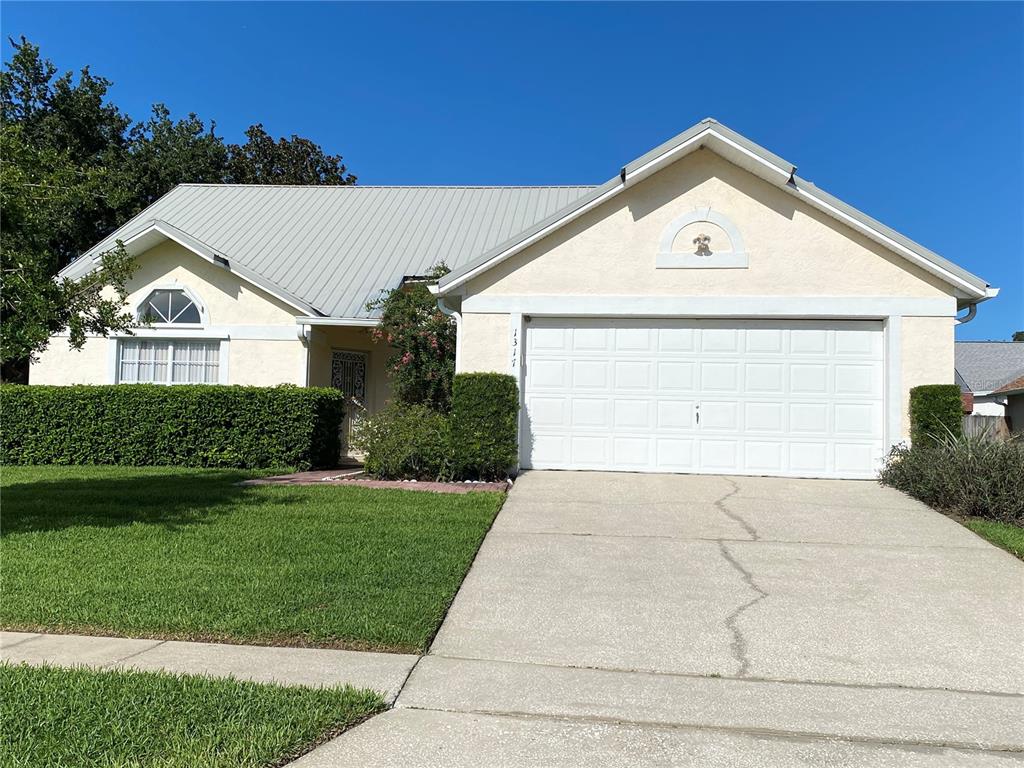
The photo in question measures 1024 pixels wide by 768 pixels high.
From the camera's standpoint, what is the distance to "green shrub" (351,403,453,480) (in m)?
10.9

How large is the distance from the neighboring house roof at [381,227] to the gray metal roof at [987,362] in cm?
2411

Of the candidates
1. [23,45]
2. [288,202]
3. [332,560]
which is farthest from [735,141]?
[23,45]

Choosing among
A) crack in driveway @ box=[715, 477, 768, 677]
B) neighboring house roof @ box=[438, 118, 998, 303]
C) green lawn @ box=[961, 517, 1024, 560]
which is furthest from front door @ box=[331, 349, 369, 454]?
green lawn @ box=[961, 517, 1024, 560]

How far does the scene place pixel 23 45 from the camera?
1057 inches

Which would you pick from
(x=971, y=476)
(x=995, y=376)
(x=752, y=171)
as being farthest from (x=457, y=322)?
(x=995, y=376)

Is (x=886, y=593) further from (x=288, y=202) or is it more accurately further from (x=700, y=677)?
(x=288, y=202)

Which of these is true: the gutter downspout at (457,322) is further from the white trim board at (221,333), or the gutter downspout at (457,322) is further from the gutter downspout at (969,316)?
the gutter downspout at (969,316)

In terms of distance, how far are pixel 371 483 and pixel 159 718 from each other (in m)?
7.08

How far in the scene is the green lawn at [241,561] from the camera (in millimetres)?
5008

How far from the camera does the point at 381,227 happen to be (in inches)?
750

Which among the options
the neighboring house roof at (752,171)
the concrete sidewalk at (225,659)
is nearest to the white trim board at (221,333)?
the neighboring house roof at (752,171)

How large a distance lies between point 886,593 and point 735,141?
281 inches

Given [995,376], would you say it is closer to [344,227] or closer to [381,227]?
[381,227]

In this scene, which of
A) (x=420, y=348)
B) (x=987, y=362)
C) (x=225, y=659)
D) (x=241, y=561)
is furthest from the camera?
(x=987, y=362)
